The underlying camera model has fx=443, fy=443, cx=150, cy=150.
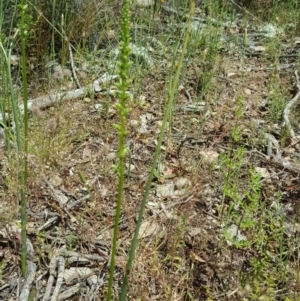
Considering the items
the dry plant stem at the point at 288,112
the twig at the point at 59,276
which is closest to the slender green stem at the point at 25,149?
the twig at the point at 59,276

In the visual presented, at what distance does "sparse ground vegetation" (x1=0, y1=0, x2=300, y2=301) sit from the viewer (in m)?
1.65

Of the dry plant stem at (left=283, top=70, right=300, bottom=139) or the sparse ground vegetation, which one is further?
the dry plant stem at (left=283, top=70, right=300, bottom=139)

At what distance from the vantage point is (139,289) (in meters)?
1.57

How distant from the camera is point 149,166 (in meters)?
2.30

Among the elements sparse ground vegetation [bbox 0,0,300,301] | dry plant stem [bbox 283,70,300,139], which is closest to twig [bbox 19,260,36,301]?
sparse ground vegetation [bbox 0,0,300,301]

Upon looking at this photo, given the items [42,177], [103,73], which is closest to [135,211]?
[42,177]

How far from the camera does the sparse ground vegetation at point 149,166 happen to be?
165 cm

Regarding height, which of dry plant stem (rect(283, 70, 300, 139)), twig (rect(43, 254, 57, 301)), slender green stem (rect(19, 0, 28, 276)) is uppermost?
slender green stem (rect(19, 0, 28, 276))

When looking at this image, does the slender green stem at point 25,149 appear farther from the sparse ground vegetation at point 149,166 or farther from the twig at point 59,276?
the twig at point 59,276

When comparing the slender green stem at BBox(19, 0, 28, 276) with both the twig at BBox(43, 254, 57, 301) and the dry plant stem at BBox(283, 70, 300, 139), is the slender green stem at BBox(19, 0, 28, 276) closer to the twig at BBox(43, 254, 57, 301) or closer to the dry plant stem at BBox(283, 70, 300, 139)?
the twig at BBox(43, 254, 57, 301)

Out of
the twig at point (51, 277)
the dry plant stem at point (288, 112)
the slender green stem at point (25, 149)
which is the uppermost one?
the slender green stem at point (25, 149)

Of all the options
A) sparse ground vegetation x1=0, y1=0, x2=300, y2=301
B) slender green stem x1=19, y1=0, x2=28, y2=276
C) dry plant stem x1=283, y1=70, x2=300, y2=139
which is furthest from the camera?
dry plant stem x1=283, y1=70, x2=300, y2=139

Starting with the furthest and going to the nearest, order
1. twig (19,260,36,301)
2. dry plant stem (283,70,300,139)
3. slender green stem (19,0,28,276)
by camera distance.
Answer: dry plant stem (283,70,300,139)
twig (19,260,36,301)
slender green stem (19,0,28,276)

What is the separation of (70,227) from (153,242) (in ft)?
1.14
